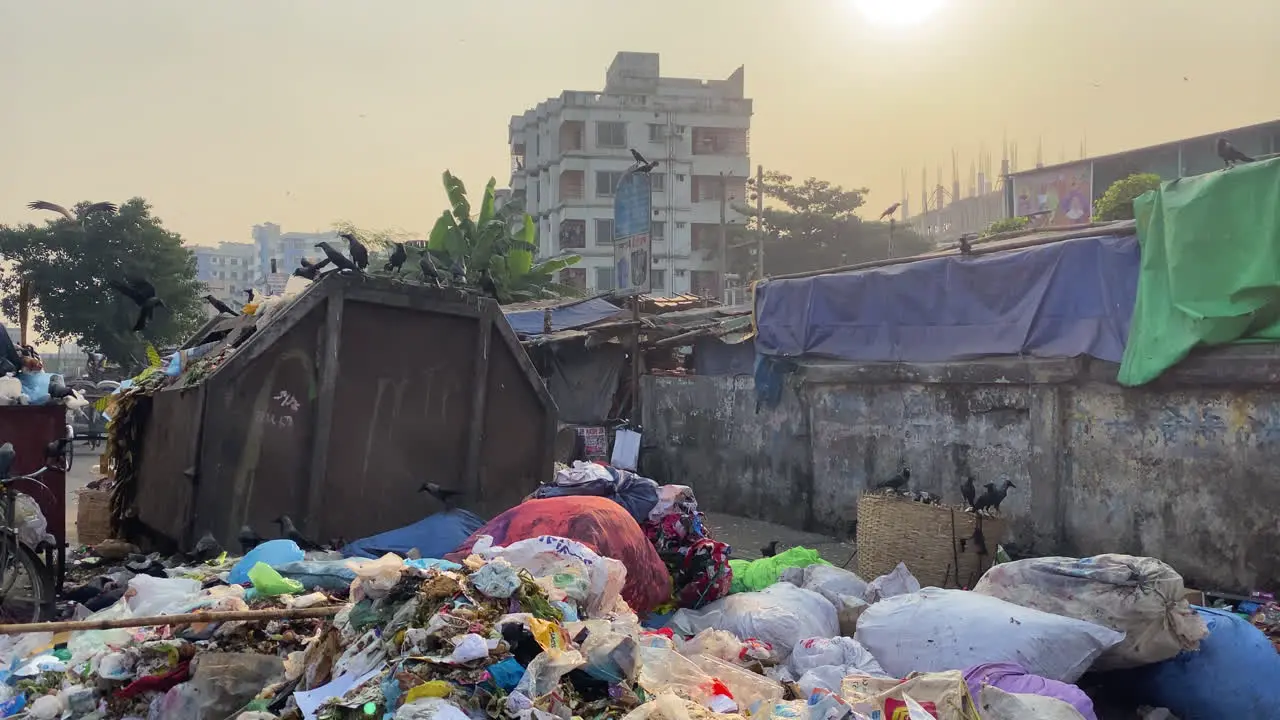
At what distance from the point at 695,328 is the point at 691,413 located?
190 cm

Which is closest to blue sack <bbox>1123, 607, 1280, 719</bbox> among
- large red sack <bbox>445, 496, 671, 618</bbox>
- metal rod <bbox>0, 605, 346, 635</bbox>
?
large red sack <bbox>445, 496, 671, 618</bbox>

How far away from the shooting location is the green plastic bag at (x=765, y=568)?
555 cm

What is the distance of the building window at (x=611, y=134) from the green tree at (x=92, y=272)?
23.6 m

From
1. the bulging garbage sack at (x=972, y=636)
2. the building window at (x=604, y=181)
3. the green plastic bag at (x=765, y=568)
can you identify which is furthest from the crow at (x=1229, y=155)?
the building window at (x=604, y=181)

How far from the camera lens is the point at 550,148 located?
46.0 m

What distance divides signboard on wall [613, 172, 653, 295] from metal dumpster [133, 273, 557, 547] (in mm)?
9470

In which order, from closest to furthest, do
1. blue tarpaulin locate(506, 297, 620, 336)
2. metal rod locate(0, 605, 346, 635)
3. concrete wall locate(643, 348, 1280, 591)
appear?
metal rod locate(0, 605, 346, 635) → concrete wall locate(643, 348, 1280, 591) → blue tarpaulin locate(506, 297, 620, 336)

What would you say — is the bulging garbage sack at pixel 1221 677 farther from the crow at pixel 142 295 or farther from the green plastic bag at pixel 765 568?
the crow at pixel 142 295

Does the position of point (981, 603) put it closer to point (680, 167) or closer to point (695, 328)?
point (695, 328)

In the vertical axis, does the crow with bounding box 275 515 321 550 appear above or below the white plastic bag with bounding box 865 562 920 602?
above

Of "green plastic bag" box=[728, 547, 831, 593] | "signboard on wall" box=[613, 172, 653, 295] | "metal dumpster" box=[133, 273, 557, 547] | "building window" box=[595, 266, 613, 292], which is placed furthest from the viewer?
"building window" box=[595, 266, 613, 292]

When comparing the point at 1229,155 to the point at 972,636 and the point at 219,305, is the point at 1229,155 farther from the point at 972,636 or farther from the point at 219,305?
the point at 219,305

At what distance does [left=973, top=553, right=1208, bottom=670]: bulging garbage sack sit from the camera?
390 cm

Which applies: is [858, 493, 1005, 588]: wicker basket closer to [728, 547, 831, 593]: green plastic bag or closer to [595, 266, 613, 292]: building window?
[728, 547, 831, 593]: green plastic bag
